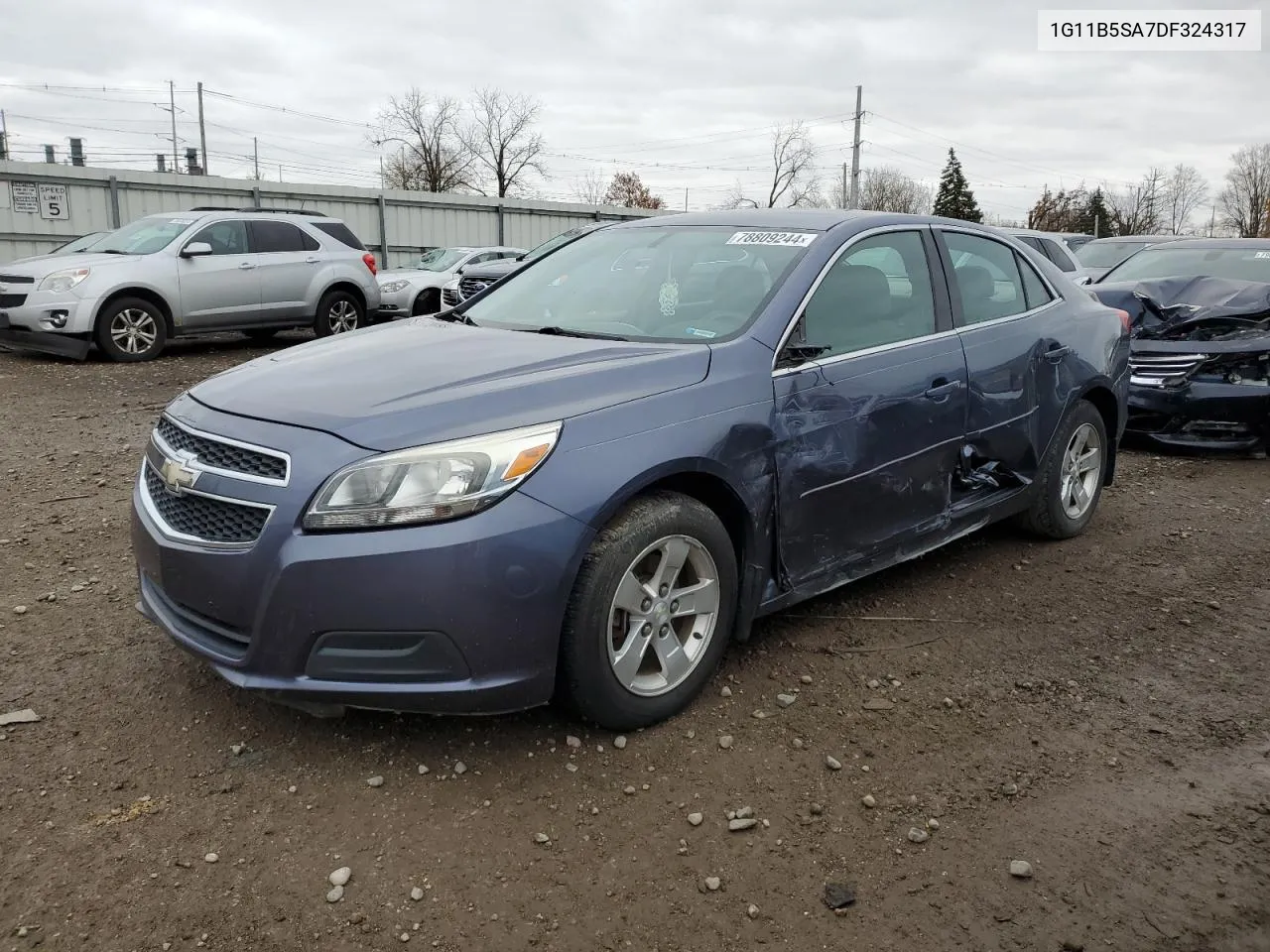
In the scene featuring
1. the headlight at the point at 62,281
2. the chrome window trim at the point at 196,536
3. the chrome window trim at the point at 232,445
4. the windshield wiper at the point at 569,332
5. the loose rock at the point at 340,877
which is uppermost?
the headlight at the point at 62,281

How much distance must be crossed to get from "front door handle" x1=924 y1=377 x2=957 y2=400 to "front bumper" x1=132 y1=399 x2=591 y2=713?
1832 mm

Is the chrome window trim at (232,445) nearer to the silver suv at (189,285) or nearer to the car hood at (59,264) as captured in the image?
the silver suv at (189,285)

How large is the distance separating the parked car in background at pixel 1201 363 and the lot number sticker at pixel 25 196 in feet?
57.9

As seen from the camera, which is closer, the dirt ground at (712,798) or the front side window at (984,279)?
the dirt ground at (712,798)

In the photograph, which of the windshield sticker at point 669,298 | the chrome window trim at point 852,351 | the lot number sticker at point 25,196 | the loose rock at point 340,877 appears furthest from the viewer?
the lot number sticker at point 25,196

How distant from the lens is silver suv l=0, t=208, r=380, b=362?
10.6 metres

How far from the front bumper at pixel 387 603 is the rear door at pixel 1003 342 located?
229 centimetres

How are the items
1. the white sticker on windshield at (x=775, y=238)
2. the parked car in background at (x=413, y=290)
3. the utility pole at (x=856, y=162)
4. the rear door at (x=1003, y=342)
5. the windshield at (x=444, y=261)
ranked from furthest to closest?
the utility pole at (x=856, y=162) → the windshield at (x=444, y=261) → the parked car in background at (x=413, y=290) → the rear door at (x=1003, y=342) → the white sticker on windshield at (x=775, y=238)

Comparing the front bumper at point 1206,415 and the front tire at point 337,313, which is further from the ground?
the front tire at point 337,313

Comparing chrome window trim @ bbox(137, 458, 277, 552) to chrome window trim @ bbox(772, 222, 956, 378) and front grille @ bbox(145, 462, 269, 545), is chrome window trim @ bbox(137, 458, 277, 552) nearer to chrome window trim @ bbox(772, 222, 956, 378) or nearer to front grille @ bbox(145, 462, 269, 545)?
front grille @ bbox(145, 462, 269, 545)

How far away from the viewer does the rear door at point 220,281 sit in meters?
11.4

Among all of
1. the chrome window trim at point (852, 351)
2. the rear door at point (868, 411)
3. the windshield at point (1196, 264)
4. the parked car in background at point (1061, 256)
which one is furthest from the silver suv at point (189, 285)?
the rear door at point (868, 411)

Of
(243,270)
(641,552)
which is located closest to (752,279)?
(641,552)

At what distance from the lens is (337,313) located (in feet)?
42.8
